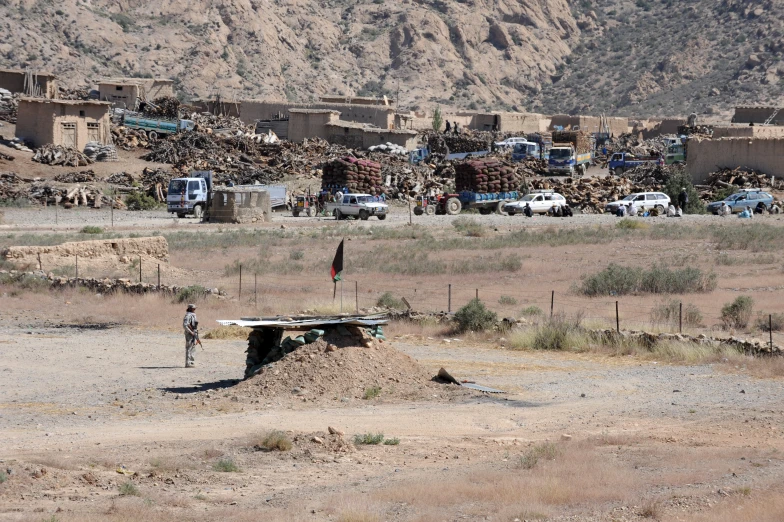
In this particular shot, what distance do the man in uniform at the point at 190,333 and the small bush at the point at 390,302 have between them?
626 centimetres

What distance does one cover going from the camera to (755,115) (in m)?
81.8

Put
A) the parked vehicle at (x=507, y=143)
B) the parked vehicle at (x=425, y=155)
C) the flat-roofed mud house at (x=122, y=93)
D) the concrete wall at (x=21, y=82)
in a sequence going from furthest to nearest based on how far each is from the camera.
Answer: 1. the flat-roofed mud house at (x=122, y=93)
2. the parked vehicle at (x=507, y=143)
3. the concrete wall at (x=21, y=82)
4. the parked vehicle at (x=425, y=155)

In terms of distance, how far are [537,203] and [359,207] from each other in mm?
8475

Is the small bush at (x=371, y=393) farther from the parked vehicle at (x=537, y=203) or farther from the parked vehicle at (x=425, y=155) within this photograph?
the parked vehicle at (x=425, y=155)

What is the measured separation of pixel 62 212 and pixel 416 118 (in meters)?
36.7

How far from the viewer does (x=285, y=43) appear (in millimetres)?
117750

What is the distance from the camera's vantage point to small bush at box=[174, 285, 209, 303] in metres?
26.6

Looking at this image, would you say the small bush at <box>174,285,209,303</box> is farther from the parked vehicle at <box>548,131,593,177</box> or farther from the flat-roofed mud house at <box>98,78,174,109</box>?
the flat-roofed mud house at <box>98,78,174,109</box>

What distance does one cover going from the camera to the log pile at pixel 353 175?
54.9 metres

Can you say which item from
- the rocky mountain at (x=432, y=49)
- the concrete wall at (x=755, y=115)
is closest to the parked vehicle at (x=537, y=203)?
the concrete wall at (x=755, y=115)

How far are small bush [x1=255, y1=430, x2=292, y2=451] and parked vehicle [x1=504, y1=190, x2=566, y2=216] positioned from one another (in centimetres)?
4066

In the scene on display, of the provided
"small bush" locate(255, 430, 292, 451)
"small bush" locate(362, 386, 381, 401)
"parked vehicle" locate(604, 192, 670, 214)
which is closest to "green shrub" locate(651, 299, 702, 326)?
"small bush" locate(362, 386, 381, 401)

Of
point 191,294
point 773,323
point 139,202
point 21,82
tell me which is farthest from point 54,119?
point 773,323

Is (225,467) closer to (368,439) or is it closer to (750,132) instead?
(368,439)
